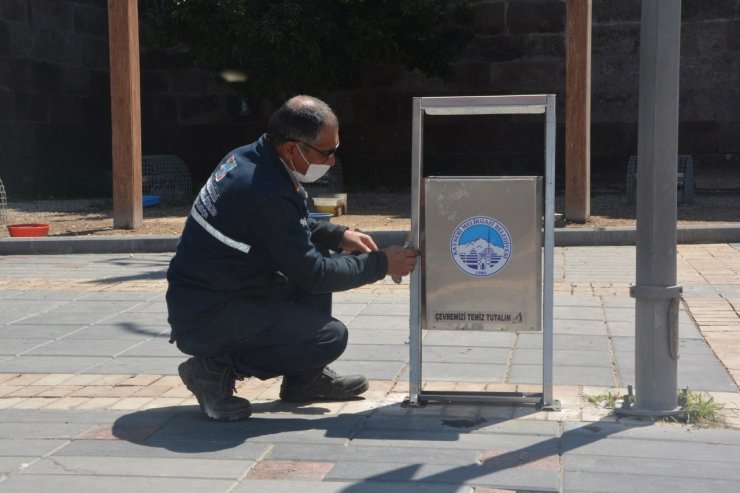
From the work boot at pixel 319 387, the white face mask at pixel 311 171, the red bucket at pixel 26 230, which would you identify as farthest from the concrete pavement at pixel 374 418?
Result: the red bucket at pixel 26 230

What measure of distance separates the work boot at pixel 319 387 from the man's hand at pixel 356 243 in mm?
586

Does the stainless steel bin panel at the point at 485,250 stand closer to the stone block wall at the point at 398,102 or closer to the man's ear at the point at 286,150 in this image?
the man's ear at the point at 286,150

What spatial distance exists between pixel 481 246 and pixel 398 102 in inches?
478

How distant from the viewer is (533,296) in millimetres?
4758

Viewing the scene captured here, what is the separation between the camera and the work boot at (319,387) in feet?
16.2

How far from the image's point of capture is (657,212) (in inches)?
176

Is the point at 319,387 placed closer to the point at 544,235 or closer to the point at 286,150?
the point at 286,150

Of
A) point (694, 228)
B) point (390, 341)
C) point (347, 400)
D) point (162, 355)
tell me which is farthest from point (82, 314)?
point (694, 228)

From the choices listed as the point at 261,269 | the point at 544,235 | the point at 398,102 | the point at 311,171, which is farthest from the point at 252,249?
the point at 398,102

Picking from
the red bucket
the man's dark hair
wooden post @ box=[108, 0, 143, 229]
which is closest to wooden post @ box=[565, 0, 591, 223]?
wooden post @ box=[108, 0, 143, 229]

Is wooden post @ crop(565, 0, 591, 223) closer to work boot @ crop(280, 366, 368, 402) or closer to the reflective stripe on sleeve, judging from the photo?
work boot @ crop(280, 366, 368, 402)

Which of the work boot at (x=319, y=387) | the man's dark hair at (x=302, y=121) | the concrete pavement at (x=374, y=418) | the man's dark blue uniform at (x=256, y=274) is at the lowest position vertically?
the concrete pavement at (x=374, y=418)

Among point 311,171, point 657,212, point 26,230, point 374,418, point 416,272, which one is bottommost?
point 374,418

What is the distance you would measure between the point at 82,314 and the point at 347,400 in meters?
3.06
